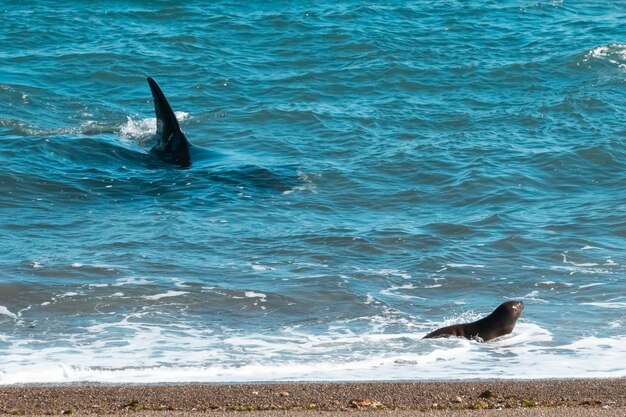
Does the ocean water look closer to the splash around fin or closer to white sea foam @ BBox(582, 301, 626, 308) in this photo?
white sea foam @ BBox(582, 301, 626, 308)

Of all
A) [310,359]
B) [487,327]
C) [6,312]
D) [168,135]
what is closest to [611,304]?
[487,327]

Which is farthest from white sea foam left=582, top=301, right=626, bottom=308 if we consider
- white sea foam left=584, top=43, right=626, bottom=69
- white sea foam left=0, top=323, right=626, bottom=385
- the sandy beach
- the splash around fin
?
white sea foam left=584, top=43, right=626, bottom=69

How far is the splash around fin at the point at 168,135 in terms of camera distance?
1352 cm

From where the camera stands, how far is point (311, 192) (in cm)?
1251

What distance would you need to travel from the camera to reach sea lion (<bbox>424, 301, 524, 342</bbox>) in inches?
315

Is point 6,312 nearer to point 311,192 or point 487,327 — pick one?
point 487,327

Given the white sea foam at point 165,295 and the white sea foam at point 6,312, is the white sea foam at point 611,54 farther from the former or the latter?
the white sea foam at point 6,312

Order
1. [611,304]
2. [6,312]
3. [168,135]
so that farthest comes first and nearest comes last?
1. [168,135]
2. [611,304]
3. [6,312]

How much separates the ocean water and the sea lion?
89 mm

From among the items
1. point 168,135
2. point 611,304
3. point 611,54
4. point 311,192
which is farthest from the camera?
point 611,54

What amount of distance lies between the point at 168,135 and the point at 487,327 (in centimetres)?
662

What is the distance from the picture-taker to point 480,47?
66.4 feet

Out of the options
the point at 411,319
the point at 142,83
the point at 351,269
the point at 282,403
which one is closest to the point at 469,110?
the point at 142,83

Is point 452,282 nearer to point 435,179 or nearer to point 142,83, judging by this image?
point 435,179
